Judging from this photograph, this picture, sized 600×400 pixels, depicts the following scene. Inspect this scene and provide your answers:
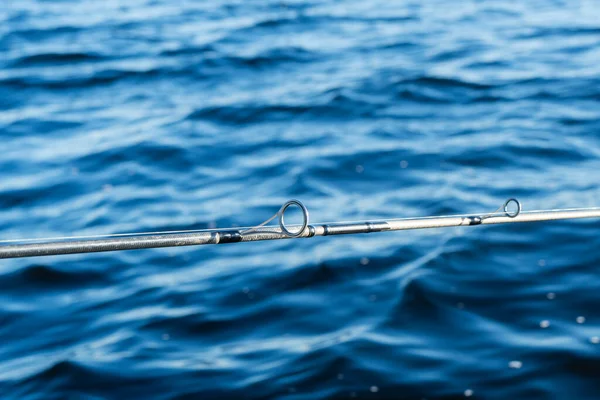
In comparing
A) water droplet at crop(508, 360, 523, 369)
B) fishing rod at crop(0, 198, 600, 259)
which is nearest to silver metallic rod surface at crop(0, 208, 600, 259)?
fishing rod at crop(0, 198, 600, 259)

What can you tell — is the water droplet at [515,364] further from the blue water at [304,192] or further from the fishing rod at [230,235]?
the fishing rod at [230,235]

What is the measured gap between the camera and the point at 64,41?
41.3 ft

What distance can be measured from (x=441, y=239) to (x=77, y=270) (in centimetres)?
263

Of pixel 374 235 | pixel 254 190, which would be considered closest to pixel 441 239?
pixel 374 235

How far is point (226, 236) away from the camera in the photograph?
120 inches

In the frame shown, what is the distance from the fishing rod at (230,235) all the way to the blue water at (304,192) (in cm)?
125

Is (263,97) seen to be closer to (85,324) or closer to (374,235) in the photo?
(374,235)

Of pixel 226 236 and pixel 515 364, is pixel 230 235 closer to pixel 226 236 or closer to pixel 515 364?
pixel 226 236

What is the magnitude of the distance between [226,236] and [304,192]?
4410mm

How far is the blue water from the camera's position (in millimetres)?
4844

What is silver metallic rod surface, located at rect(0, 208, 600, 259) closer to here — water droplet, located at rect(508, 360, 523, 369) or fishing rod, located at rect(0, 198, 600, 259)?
fishing rod, located at rect(0, 198, 600, 259)

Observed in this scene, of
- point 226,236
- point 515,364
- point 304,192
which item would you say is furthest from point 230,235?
point 304,192

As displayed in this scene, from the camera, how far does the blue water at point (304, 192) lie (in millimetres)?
4844

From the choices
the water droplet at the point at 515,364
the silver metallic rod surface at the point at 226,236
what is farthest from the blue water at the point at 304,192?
the silver metallic rod surface at the point at 226,236
